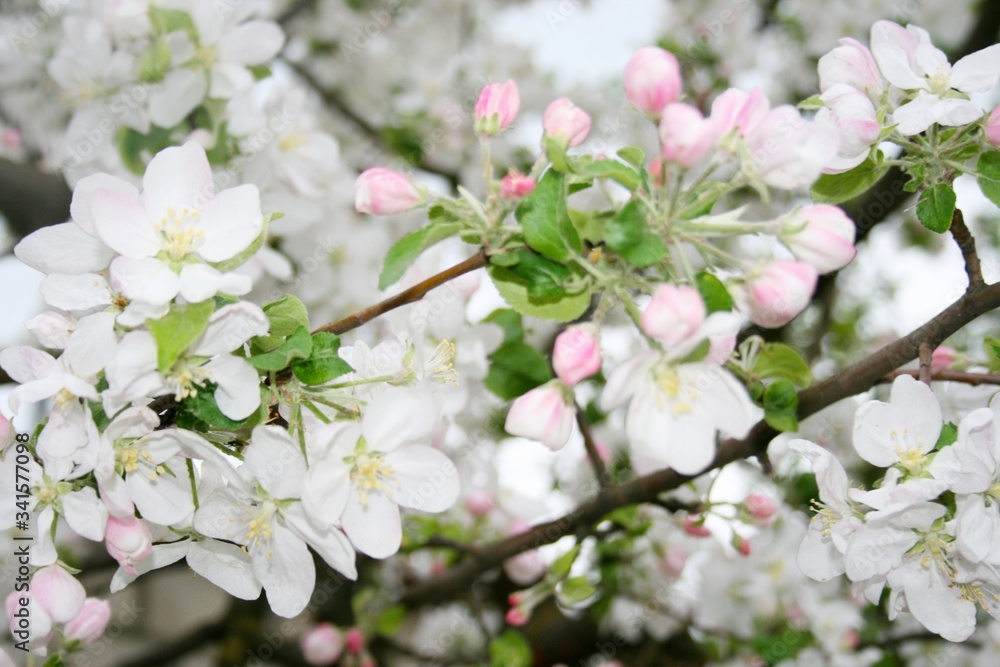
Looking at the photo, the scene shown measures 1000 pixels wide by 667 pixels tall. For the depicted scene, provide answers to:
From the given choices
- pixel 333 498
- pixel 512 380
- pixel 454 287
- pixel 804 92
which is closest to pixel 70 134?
pixel 454 287

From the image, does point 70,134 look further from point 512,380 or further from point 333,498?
point 333,498

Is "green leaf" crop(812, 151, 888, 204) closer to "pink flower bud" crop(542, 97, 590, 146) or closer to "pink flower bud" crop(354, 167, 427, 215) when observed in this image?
"pink flower bud" crop(542, 97, 590, 146)

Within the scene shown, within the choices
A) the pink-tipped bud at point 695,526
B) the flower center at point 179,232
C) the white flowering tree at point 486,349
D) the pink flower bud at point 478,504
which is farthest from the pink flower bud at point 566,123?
the pink flower bud at point 478,504

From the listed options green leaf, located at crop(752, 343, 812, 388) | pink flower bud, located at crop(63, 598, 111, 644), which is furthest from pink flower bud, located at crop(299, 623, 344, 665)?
green leaf, located at crop(752, 343, 812, 388)

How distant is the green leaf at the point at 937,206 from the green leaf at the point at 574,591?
79 centimetres

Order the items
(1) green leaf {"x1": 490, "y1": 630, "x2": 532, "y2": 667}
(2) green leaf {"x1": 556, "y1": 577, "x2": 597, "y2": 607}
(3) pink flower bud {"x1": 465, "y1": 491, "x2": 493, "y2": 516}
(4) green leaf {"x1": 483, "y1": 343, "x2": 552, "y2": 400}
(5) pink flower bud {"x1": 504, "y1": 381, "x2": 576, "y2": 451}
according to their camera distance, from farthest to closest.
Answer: (3) pink flower bud {"x1": 465, "y1": 491, "x2": 493, "y2": 516} < (1) green leaf {"x1": 490, "y1": 630, "x2": 532, "y2": 667} < (2) green leaf {"x1": 556, "y1": 577, "x2": 597, "y2": 607} < (4) green leaf {"x1": 483, "y1": 343, "x2": 552, "y2": 400} < (5) pink flower bud {"x1": 504, "y1": 381, "x2": 576, "y2": 451}

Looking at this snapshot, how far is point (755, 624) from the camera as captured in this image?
7.03ft

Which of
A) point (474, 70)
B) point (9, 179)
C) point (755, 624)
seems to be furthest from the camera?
point (474, 70)

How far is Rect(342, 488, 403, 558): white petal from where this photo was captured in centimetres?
80

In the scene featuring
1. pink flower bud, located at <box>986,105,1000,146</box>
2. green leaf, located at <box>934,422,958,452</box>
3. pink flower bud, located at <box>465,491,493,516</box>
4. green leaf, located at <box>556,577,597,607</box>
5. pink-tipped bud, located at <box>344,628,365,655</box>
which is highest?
pink flower bud, located at <box>986,105,1000,146</box>

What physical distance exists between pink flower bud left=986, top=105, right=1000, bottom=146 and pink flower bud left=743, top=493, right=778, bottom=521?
63 cm

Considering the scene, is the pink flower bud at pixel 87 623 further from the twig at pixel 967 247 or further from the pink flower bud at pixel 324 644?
the twig at pixel 967 247

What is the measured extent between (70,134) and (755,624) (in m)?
1.98

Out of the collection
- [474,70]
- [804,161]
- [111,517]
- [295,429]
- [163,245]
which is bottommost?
[474,70]
